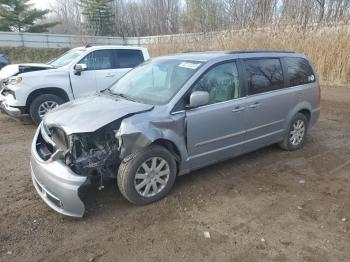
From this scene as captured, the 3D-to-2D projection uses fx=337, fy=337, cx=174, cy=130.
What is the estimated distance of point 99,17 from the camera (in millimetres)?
45594

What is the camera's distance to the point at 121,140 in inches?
141

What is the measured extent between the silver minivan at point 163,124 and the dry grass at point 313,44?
27.2ft

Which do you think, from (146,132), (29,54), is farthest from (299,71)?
(29,54)

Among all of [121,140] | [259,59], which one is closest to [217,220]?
[121,140]

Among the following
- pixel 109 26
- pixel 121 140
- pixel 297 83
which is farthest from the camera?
pixel 109 26

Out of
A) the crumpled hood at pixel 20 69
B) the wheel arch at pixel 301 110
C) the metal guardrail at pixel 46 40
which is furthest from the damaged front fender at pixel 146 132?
the metal guardrail at pixel 46 40

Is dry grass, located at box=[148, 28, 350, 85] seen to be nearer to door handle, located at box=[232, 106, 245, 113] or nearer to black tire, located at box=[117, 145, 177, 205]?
door handle, located at box=[232, 106, 245, 113]

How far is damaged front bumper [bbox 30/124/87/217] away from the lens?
338cm

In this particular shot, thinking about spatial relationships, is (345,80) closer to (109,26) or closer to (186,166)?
(186,166)

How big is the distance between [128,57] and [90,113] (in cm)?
546

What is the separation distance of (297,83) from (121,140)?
3340mm

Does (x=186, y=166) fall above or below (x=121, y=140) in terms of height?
below

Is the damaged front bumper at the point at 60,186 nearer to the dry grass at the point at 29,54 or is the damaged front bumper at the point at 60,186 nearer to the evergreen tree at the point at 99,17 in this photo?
the dry grass at the point at 29,54

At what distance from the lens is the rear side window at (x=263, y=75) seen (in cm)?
480
